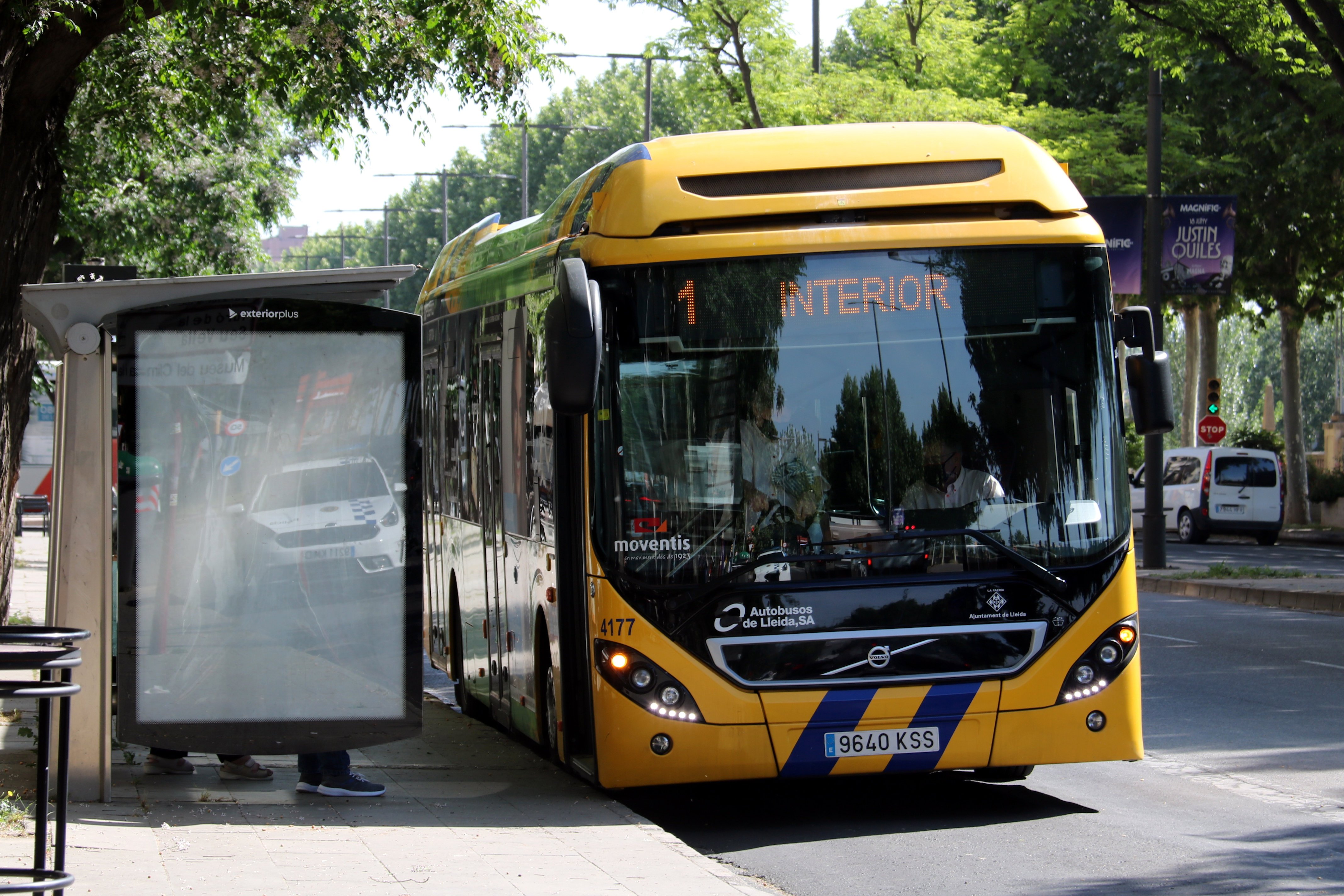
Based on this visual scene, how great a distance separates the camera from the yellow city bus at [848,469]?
7.72 meters

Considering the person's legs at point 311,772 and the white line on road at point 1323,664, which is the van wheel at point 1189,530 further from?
the person's legs at point 311,772

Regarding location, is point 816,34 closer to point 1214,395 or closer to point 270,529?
point 1214,395

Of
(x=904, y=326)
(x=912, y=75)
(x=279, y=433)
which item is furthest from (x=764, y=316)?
(x=912, y=75)

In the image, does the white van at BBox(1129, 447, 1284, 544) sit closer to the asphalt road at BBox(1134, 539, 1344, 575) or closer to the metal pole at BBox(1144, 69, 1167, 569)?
the asphalt road at BBox(1134, 539, 1344, 575)

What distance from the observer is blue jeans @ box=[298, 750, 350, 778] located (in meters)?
8.48

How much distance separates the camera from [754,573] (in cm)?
774

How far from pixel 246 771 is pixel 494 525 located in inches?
83.2

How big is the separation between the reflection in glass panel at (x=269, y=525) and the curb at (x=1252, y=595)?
14.2 m

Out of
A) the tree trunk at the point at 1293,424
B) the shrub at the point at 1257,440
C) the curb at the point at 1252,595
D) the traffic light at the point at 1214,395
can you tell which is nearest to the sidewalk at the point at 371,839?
the curb at the point at 1252,595

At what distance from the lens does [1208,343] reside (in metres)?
38.6

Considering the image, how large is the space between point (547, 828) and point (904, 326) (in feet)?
9.14

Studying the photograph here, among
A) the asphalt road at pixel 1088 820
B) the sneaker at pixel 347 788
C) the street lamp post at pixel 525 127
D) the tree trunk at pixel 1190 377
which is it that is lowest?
the asphalt road at pixel 1088 820

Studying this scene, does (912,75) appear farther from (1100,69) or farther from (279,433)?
(279,433)

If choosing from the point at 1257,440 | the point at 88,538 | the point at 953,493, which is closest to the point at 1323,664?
the point at 953,493
